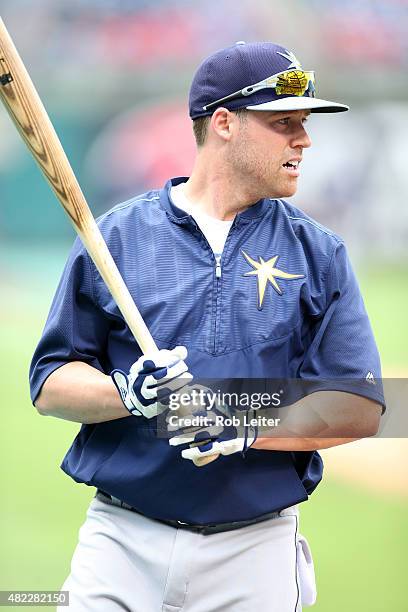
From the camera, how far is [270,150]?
91.4 inches

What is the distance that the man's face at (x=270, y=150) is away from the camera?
2322 mm

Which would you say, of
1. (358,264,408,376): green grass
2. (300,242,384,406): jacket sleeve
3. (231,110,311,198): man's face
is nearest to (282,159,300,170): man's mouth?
(231,110,311,198): man's face

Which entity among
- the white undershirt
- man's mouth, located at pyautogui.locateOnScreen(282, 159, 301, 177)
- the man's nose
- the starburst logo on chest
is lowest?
the starburst logo on chest

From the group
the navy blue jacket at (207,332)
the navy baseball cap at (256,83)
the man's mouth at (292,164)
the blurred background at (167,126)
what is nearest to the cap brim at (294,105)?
the navy baseball cap at (256,83)

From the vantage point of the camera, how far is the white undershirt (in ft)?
7.63

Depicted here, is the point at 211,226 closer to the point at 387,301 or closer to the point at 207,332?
the point at 207,332

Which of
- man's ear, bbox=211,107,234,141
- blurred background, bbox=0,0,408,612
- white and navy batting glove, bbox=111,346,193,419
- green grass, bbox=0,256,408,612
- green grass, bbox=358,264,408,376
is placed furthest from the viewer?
blurred background, bbox=0,0,408,612

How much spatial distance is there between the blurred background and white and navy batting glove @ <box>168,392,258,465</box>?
110 inches

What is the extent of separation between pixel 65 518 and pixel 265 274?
2.20 m

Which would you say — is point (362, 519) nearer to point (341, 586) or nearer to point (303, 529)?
point (303, 529)

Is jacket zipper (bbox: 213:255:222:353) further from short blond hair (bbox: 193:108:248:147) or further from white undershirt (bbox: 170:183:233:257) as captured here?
short blond hair (bbox: 193:108:248:147)

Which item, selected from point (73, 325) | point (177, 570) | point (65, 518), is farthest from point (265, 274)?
point (65, 518)

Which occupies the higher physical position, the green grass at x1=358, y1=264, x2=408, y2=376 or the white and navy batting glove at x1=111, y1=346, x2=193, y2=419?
the white and navy batting glove at x1=111, y1=346, x2=193, y2=419

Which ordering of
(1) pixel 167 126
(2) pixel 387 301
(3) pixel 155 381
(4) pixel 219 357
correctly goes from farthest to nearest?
(1) pixel 167 126, (2) pixel 387 301, (4) pixel 219 357, (3) pixel 155 381
